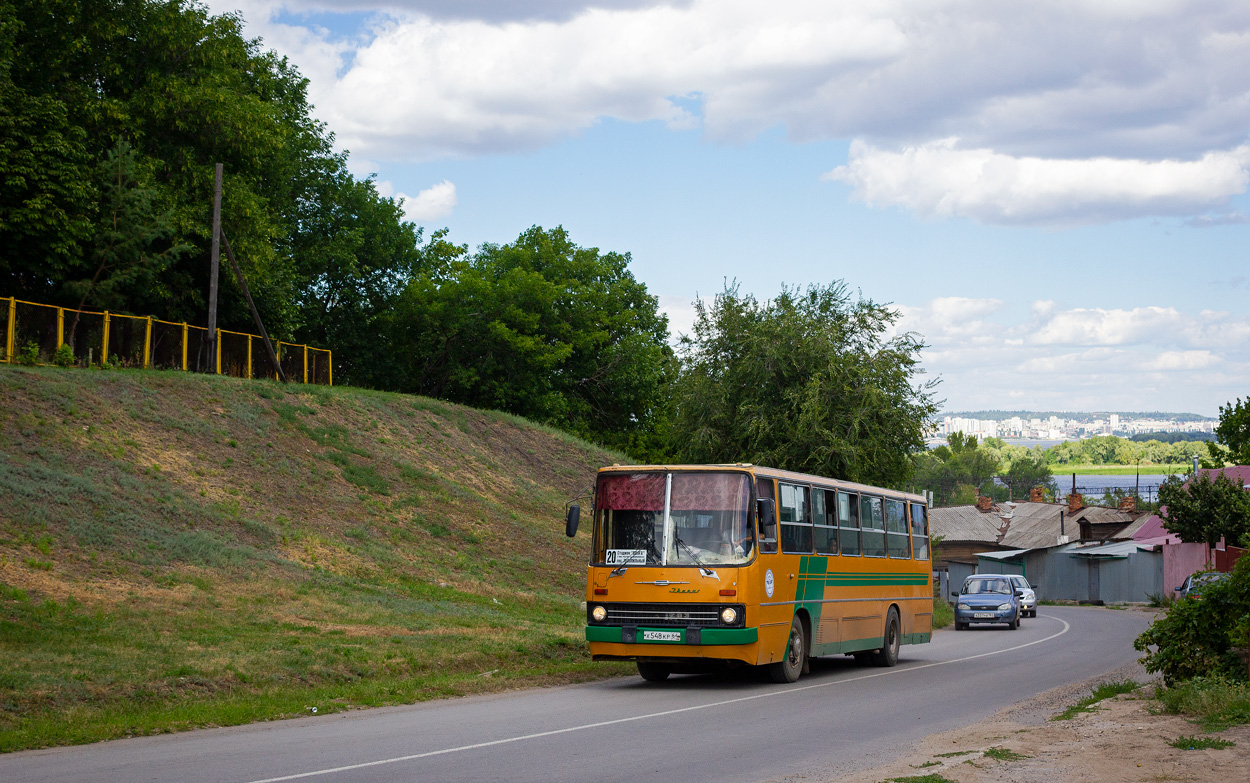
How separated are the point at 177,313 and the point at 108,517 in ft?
61.6

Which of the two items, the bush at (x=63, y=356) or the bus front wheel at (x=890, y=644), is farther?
the bush at (x=63, y=356)

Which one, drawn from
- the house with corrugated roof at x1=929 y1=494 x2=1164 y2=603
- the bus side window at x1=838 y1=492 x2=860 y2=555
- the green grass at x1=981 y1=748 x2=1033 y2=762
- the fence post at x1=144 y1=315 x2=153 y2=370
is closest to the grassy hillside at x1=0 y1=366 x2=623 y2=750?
the fence post at x1=144 y1=315 x2=153 y2=370

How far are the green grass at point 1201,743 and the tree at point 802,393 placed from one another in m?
23.1

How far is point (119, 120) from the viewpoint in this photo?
37.1 meters

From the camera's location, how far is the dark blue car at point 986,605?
35375mm

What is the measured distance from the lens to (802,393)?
33.4 metres

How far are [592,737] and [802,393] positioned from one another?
23.2 meters

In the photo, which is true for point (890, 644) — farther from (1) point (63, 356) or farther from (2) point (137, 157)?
(2) point (137, 157)

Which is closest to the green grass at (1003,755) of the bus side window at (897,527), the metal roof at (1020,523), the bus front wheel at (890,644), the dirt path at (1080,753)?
the dirt path at (1080,753)

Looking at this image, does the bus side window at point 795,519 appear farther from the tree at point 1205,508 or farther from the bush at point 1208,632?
the tree at point 1205,508

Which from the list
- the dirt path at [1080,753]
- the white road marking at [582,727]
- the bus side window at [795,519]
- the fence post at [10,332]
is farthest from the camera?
the fence post at [10,332]

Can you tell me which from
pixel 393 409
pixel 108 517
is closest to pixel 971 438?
pixel 393 409

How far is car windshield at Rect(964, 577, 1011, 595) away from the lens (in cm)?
3634

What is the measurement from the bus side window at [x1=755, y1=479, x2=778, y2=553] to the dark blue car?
857 inches
